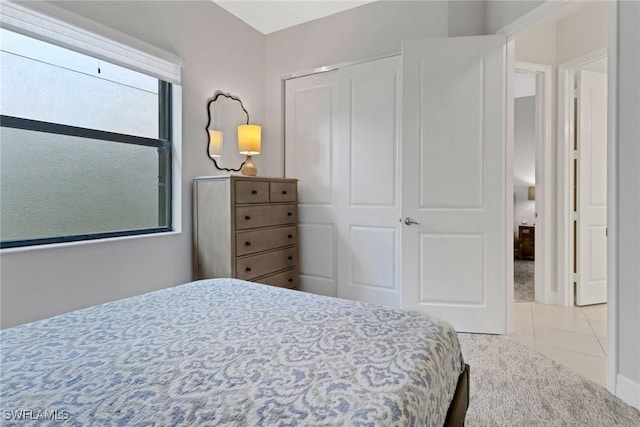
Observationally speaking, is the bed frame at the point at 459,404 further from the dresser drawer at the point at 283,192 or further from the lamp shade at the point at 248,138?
the lamp shade at the point at 248,138

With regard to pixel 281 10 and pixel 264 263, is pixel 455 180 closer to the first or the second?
pixel 264 263

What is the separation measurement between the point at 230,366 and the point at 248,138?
273cm

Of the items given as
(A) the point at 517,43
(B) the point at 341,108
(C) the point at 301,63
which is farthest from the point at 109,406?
(A) the point at 517,43

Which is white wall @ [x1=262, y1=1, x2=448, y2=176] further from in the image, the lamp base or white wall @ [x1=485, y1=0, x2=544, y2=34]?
the lamp base

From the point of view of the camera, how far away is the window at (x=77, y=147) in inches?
79.1

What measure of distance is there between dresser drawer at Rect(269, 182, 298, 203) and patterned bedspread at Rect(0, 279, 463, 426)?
1931 mm

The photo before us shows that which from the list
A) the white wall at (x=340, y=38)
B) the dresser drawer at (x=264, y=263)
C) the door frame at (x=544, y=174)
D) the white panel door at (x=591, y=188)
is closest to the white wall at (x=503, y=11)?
the white wall at (x=340, y=38)

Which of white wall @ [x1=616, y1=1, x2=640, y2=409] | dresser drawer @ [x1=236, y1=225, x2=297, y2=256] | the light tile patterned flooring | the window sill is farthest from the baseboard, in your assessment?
the window sill

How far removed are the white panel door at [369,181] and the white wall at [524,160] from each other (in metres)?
4.05

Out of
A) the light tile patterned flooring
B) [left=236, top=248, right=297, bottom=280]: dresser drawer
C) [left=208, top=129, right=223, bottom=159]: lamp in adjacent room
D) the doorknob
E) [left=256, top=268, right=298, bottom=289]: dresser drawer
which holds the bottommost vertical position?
the light tile patterned flooring

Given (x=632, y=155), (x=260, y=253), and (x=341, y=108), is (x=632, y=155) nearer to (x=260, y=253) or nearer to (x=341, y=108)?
(x=341, y=108)

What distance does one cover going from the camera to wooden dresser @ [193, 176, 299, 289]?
2.76 m

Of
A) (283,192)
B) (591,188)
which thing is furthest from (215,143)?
(591,188)

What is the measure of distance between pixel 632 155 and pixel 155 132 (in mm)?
3109
